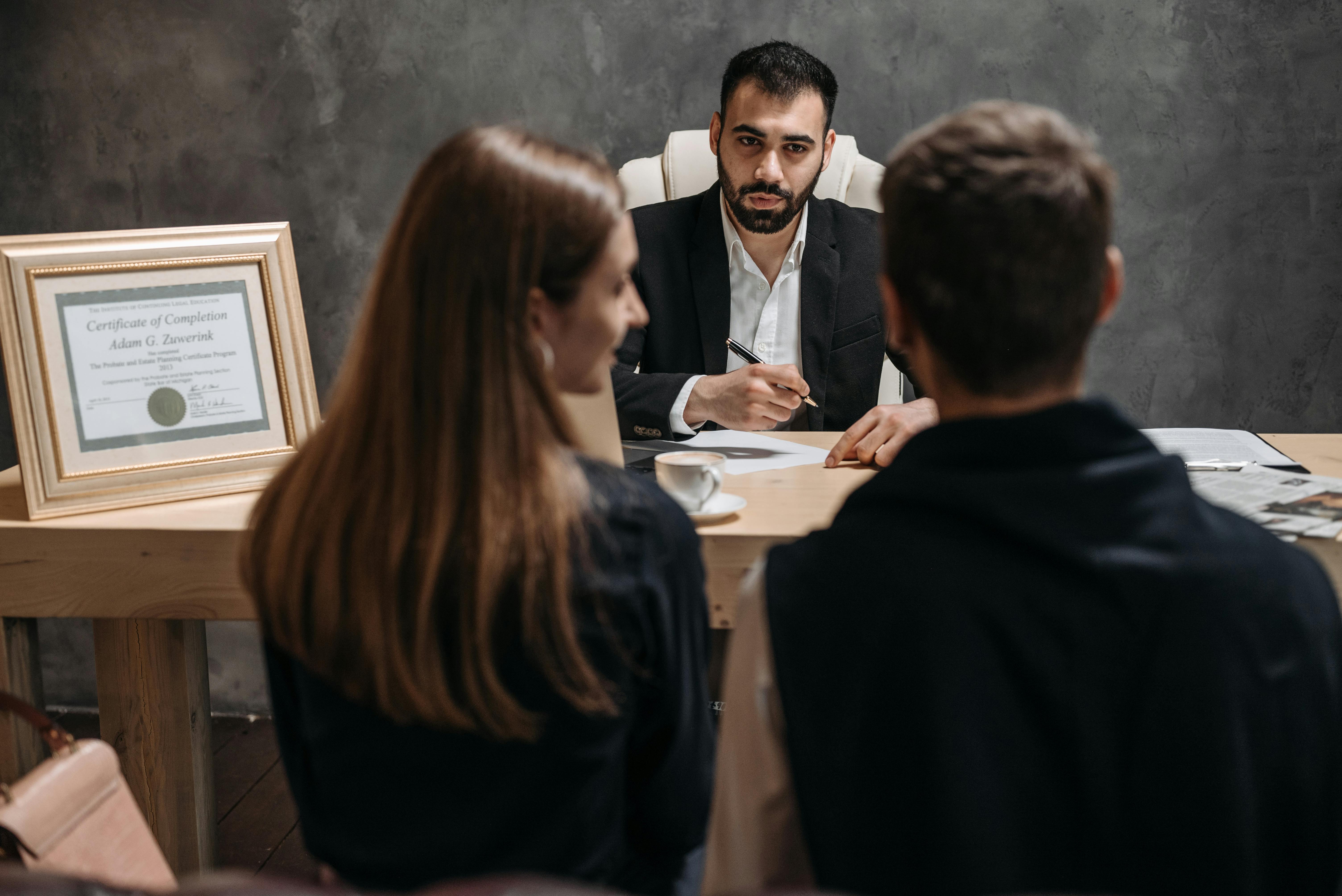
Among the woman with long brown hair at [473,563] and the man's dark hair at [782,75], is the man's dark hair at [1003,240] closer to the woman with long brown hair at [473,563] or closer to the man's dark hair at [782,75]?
the woman with long brown hair at [473,563]

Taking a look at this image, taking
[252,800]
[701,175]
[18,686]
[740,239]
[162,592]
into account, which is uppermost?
[701,175]

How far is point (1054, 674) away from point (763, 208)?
5.73ft

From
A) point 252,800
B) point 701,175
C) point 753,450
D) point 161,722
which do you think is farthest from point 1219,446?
point 252,800

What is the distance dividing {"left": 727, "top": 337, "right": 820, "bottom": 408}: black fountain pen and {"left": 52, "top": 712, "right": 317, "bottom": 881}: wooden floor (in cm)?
102

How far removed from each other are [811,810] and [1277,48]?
247cm

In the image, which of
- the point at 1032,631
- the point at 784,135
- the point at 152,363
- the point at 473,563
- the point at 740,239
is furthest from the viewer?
the point at 740,239

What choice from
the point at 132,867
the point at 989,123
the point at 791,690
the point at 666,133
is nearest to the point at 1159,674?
the point at 791,690

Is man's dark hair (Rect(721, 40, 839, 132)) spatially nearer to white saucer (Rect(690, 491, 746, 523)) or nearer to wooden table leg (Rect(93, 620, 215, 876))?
white saucer (Rect(690, 491, 746, 523))

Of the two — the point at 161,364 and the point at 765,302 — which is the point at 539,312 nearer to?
the point at 161,364

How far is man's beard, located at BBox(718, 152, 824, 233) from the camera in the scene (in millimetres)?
2199

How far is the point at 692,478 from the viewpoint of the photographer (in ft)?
3.90

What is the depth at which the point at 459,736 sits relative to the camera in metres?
0.74

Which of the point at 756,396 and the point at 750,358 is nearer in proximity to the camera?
the point at 756,396

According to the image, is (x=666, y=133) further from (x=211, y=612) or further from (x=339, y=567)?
(x=339, y=567)
